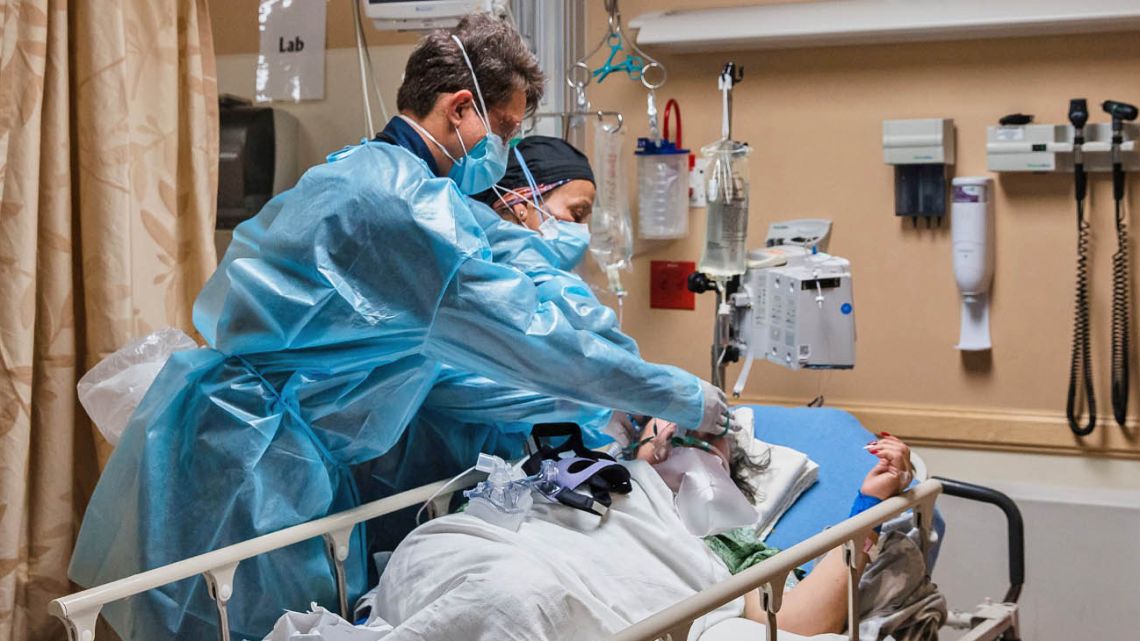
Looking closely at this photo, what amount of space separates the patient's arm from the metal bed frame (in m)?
0.03

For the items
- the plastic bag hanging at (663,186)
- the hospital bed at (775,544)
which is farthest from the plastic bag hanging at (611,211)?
the hospital bed at (775,544)

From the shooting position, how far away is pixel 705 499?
187 centimetres

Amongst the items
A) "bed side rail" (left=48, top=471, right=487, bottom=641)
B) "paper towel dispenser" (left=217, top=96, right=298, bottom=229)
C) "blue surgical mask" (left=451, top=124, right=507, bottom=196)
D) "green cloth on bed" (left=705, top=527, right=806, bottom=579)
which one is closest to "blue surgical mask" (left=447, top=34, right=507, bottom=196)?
"blue surgical mask" (left=451, top=124, right=507, bottom=196)

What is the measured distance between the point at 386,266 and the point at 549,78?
1.35m

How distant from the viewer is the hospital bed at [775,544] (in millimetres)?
1355

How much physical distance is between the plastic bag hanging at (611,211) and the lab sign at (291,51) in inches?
31.1

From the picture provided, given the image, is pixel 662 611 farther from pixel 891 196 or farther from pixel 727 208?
pixel 891 196

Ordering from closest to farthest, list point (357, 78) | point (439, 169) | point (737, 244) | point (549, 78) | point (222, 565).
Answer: point (222, 565), point (439, 169), point (737, 244), point (549, 78), point (357, 78)

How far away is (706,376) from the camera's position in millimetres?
3244

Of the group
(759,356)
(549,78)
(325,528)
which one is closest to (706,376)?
(759,356)

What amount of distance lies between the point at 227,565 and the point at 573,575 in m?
0.46

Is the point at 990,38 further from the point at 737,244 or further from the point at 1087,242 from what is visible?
the point at 737,244

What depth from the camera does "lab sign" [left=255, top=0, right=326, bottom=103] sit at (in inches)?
118

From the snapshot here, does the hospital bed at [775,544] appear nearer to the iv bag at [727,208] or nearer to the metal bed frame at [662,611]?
the metal bed frame at [662,611]
